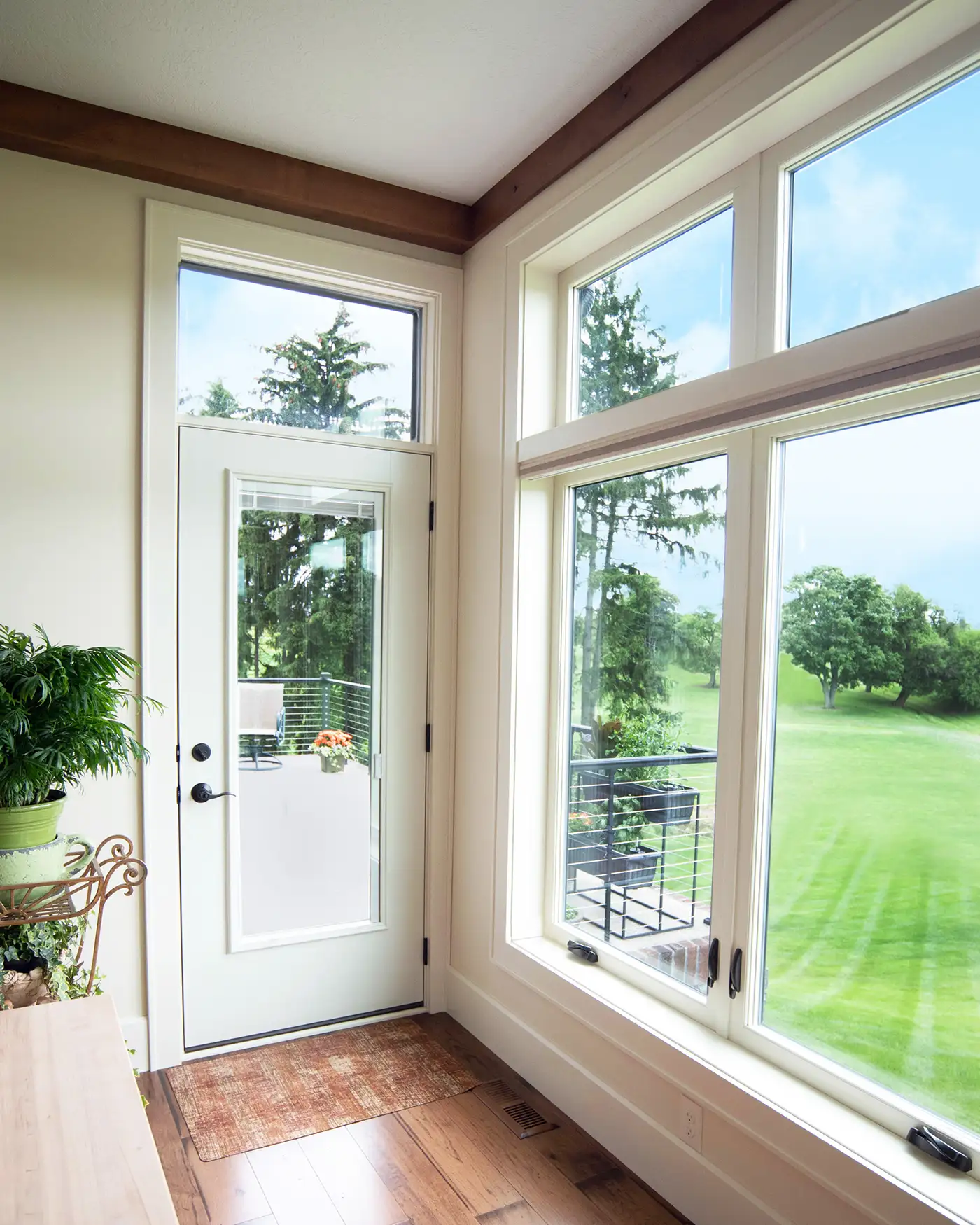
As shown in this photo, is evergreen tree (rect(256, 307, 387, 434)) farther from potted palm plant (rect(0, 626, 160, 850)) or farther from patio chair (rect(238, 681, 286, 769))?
potted palm plant (rect(0, 626, 160, 850))

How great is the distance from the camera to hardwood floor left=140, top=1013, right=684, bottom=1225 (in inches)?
82.6

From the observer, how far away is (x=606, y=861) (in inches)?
105

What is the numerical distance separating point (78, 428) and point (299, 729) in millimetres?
1199

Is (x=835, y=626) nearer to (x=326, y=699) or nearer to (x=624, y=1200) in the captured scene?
(x=624, y=1200)

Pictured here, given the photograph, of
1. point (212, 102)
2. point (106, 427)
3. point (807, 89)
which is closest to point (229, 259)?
point (212, 102)

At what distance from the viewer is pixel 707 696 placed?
2.28 m

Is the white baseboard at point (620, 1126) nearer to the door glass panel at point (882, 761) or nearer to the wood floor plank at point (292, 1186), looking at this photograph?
the door glass panel at point (882, 761)

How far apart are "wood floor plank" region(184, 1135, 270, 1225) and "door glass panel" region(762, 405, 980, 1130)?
52.7 inches

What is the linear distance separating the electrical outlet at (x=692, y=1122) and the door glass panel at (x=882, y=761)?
28 centimetres

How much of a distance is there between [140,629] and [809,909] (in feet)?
6.79

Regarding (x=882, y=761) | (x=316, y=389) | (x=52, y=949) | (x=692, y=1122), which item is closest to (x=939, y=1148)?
(x=692, y=1122)

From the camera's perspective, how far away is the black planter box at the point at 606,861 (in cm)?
248

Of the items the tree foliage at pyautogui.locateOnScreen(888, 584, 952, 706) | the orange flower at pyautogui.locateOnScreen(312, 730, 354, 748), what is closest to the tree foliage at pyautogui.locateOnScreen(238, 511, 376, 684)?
the orange flower at pyautogui.locateOnScreen(312, 730, 354, 748)

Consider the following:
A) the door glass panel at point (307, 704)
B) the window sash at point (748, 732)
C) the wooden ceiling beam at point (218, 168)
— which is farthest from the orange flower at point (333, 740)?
the wooden ceiling beam at point (218, 168)
